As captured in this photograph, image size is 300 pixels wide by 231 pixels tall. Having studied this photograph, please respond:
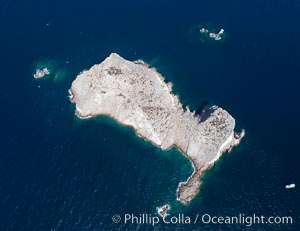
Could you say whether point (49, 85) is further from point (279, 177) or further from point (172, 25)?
point (279, 177)

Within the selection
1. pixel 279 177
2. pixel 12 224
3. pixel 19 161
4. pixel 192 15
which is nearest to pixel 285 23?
pixel 192 15

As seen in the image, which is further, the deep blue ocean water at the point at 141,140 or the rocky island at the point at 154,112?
the rocky island at the point at 154,112

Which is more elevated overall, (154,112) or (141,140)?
(154,112)

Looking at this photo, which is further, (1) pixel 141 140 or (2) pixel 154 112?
(2) pixel 154 112
